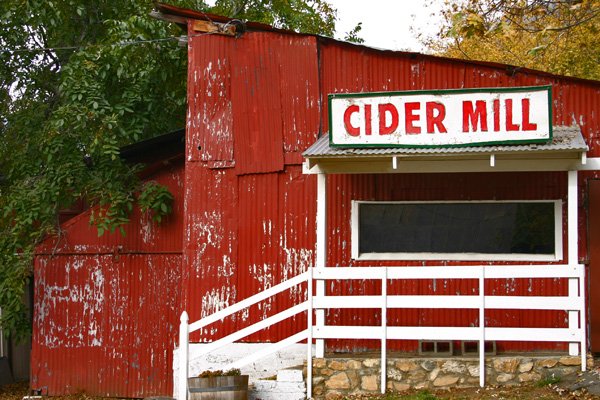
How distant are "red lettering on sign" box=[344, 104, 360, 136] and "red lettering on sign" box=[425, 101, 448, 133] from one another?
0.94 metres

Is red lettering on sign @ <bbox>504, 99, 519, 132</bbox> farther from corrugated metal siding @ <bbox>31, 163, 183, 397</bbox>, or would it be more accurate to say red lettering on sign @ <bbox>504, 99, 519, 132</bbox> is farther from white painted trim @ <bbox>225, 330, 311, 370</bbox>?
corrugated metal siding @ <bbox>31, 163, 183, 397</bbox>

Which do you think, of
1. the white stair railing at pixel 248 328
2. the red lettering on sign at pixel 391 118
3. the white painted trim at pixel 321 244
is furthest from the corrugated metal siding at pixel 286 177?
the red lettering on sign at pixel 391 118

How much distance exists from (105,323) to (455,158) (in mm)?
6977

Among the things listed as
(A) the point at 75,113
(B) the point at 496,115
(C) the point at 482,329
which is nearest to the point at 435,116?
(B) the point at 496,115

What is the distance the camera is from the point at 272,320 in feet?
38.9

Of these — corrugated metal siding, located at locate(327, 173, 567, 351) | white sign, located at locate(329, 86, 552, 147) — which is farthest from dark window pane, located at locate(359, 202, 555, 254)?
white sign, located at locate(329, 86, 552, 147)

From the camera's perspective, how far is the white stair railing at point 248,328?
11609 millimetres

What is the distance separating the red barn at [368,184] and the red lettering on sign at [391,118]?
0.02 m

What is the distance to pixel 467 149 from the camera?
11.2 metres

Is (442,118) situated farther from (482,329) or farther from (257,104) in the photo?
(257,104)

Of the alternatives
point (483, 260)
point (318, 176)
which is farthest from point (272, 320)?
point (483, 260)

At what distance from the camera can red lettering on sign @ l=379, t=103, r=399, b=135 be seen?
11672 millimetres

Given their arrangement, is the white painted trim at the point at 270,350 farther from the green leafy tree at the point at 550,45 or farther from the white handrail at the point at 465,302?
the green leafy tree at the point at 550,45

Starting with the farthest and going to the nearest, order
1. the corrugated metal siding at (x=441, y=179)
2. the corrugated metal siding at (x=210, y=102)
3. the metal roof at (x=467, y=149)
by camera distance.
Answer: the corrugated metal siding at (x=210, y=102)
the corrugated metal siding at (x=441, y=179)
the metal roof at (x=467, y=149)
